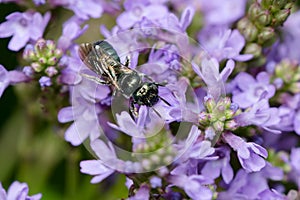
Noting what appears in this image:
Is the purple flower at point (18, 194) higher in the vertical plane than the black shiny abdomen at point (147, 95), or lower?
lower

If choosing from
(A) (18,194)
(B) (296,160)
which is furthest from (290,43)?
(A) (18,194)

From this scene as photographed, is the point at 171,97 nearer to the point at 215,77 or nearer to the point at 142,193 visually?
the point at 215,77

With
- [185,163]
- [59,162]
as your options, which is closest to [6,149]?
[59,162]

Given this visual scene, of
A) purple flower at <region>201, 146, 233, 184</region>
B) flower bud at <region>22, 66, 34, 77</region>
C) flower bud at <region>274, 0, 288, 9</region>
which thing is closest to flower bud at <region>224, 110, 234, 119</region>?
purple flower at <region>201, 146, 233, 184</region>

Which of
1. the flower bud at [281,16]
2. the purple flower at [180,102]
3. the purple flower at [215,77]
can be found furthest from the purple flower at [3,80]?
the flower bud at [281,16]

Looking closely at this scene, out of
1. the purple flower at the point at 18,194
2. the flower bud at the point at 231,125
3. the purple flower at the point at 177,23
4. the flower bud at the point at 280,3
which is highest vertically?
the flower bud at the point at 280,3

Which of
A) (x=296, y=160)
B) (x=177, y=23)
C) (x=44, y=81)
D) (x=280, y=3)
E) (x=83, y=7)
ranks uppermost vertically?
(x=280, y=3)

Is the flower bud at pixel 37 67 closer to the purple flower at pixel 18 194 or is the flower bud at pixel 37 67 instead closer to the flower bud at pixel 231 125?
the purple flower at pixel 18 194
